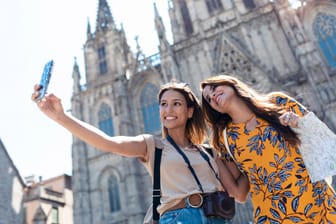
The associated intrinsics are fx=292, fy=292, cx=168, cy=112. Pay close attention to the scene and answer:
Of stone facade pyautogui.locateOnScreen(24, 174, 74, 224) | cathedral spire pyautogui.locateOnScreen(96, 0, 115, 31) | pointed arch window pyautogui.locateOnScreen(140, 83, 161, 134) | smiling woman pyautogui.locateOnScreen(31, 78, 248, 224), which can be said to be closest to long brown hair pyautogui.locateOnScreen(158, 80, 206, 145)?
smiling woman pyautogui.locateOnScreen(31, 78, 248, 224)

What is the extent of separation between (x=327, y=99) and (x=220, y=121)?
15.6 m

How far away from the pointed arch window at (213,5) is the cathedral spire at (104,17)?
974cm

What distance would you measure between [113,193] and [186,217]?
20.3 metres

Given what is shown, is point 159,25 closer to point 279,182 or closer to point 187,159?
point 187,159

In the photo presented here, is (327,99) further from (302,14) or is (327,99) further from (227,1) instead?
(227,1)

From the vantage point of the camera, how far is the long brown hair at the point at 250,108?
80.2 inches

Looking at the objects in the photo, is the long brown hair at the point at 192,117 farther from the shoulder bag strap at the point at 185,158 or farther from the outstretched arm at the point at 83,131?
the outstretched arm at the point at 83,131

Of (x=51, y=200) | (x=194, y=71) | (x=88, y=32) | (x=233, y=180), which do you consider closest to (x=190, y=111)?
(x=233, y=180)

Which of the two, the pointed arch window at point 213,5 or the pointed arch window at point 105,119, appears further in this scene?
the pointed arch window at point 213,5

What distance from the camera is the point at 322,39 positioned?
19.1 m

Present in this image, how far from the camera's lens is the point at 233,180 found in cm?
215

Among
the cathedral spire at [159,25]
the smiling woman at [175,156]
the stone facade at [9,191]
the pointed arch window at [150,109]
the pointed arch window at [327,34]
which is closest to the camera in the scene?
the smiling woman at [175,156]

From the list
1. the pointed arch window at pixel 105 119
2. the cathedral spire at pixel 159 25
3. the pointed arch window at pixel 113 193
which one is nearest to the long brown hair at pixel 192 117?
the pointed arch window at pixel 113 193

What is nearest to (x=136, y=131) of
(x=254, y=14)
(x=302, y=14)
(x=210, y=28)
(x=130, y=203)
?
(x=130, y=203)
